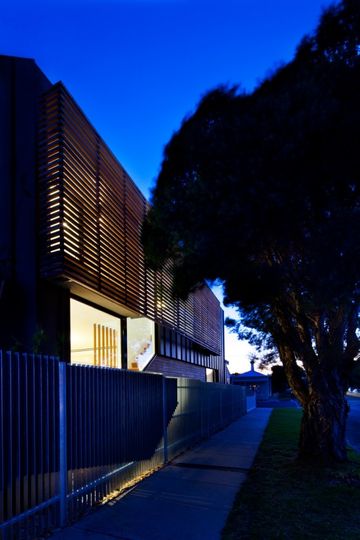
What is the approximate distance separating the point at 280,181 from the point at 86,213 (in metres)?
4.47

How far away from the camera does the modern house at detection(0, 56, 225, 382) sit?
978 centimetres

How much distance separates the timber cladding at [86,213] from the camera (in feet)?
32.5

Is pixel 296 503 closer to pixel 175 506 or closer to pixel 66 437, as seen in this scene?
pixel 175 506

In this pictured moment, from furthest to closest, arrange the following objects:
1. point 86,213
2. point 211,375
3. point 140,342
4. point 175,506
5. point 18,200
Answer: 1. point 211,375
2. point 140,342
3. point 86,213
4. point 18,200
5. point 175,506

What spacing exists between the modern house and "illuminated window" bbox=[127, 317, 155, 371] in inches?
76.0

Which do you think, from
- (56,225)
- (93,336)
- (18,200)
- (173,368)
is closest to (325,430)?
(93,336)

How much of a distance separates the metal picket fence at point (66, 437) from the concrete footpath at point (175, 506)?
0.31 m

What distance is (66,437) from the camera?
22.1 ft

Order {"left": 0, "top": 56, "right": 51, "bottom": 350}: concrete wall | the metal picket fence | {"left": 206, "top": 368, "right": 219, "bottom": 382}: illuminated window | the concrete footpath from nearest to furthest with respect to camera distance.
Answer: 1. the metal picket fence
2. the concrete footpath
3. {"left": 0, "top": 56, "right": 51, "bottom": 350}: concrete wall
4. {"left": 206, "top": 368, "right": 219, "bottom": 382}: illuminated window

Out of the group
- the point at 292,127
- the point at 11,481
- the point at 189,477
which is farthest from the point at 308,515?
the point at 292,127

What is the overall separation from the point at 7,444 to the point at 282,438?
44.3ft

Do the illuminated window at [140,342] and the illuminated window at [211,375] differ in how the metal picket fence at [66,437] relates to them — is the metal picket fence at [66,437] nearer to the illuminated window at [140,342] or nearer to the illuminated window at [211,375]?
the illuminated window at [140,342]

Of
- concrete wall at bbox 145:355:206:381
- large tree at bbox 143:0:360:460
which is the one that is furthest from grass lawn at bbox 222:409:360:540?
concrete wall at bbox 145:355:206:381

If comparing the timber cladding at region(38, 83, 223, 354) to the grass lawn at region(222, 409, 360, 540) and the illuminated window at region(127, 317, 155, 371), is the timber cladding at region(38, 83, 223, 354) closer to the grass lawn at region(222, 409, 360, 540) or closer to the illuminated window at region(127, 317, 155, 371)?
the illuminated window at region(127, 317, 155, 371)
